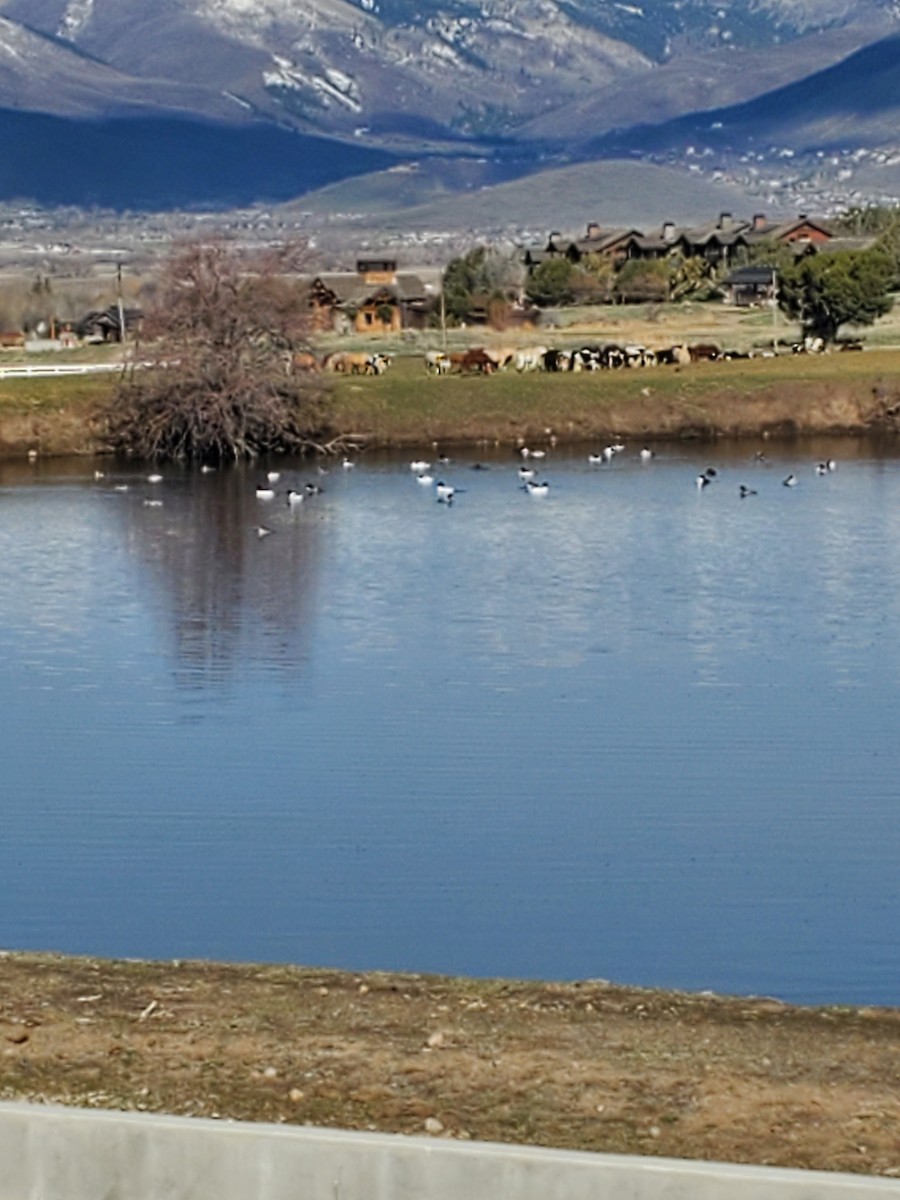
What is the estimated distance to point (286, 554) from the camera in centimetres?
3862

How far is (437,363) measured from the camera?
65.8 meters

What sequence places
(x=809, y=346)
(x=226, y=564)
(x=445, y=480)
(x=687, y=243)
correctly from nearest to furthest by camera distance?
(x=226, y=564) < (x=445, y=480) < (x=809, y=346) < (x=687, y=243)

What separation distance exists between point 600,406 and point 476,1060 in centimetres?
4987

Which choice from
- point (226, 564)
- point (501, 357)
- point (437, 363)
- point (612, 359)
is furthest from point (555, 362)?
point (226, 564)

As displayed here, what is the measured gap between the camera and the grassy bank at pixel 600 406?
59.1m

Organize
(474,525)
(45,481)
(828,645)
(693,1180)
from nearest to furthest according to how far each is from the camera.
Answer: (693,1180) → (828,645) → (474,525) → (45,481)

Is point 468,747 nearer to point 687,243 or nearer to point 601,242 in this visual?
point 687,243

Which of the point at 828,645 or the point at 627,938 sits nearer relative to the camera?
the point at 627,938

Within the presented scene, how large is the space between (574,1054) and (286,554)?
28218 millimetres

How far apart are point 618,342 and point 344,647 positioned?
44755mm

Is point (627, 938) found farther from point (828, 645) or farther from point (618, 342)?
point (618, 342)

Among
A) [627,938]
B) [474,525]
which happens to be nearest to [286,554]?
[474,525]

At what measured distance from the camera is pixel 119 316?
276 feet

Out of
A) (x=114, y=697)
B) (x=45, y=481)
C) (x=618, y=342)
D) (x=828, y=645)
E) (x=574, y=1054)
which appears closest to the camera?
(x=574, y=1054)
